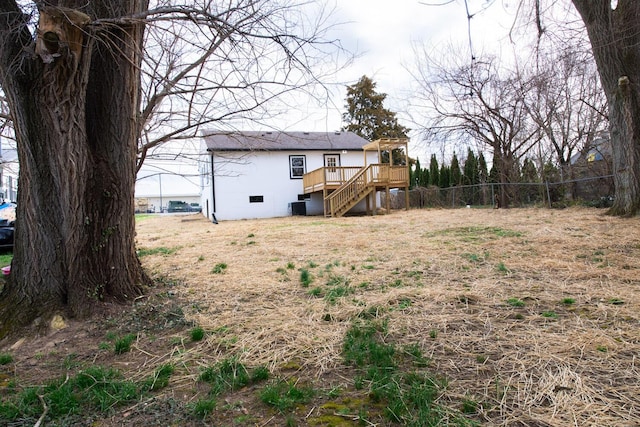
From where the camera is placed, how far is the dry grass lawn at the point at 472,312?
6.63 feet

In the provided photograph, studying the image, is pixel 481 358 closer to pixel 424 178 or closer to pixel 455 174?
pixel 455 174

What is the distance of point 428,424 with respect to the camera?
175cm

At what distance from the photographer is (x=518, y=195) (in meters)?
16.2

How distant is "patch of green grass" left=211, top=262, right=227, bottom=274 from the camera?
549 centimetres

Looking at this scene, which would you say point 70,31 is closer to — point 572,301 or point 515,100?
point 572,301

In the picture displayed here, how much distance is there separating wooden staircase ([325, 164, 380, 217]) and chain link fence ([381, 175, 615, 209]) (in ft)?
14.6

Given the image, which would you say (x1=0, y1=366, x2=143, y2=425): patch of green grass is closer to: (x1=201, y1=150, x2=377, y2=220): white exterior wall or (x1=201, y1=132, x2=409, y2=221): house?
(x1=201, y1=132, x2=409, y2=221): house

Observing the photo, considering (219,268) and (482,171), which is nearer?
(219,268)

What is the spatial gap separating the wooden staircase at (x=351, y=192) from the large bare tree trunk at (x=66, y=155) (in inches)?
520

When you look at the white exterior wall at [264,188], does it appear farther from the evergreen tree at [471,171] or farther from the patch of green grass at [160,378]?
the patch of green grass at [160,378]

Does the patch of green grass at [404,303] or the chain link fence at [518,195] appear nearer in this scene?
the patch of green grass at [404,303]

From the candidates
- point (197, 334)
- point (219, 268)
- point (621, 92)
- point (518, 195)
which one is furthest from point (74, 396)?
point (518, 195)

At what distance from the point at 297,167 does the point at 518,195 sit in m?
10.7

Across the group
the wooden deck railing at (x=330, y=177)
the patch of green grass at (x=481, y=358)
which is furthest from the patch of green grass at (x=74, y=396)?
the wooden deck railing at (x=330, y=177)
